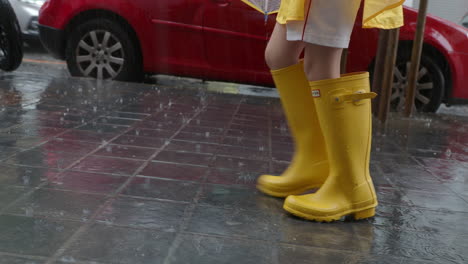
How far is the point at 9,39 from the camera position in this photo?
5922mm

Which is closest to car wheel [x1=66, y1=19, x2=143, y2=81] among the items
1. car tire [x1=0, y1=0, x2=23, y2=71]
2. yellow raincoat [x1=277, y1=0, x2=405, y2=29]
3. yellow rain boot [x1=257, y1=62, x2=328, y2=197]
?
car tire [x1=0, y1=0, x2=23, y2=71]

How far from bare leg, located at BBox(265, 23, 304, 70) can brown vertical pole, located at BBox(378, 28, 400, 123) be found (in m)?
2.70

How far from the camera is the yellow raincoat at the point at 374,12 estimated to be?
206cm

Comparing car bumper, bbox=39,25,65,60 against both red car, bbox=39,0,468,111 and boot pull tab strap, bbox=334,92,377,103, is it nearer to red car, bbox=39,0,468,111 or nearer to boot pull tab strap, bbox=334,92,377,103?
red car, bbox=39,0,468,111

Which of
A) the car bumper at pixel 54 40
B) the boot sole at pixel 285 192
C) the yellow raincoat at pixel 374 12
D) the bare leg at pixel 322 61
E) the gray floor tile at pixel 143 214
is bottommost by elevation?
the boot sole at pixel 285 192

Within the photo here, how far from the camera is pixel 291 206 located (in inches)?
88.4

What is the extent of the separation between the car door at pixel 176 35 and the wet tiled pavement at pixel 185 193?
164 centimetres

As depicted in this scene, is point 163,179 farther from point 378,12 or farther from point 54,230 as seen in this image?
point 378,12

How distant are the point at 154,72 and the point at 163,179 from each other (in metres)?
3.85

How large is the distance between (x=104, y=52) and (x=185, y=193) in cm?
416

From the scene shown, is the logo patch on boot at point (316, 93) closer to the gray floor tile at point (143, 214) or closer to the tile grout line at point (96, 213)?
the gray floor tile at point (143, 214)

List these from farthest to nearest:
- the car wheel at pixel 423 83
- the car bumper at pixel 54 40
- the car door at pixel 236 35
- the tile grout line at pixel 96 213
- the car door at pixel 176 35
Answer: the car bumper at pixel 54 40
the car door at pixel 176 35
the car door at pixel 236 35
the car wheel at pixel 423 83
the tile grout line at pixel 96 213

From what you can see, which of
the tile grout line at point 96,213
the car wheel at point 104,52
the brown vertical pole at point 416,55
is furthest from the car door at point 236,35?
the tile grout line at point 96,213

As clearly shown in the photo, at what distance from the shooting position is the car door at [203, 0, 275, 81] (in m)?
5.82
